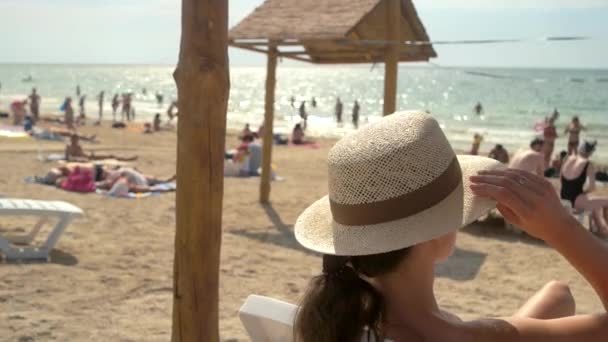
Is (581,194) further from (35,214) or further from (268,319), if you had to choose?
(268,319)

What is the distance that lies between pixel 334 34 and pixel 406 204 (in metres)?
6.05

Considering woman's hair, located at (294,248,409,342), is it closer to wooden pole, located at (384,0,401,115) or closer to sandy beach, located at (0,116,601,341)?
sandy beach, located at (0,116,601,341)

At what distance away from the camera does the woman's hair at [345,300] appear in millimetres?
1258

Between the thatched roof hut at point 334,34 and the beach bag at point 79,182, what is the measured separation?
7.31 ft

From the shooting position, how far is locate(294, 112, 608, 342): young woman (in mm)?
1207

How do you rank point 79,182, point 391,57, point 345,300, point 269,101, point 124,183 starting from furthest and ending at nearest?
point 79,182 < point 124,183 < point 269,101 < point 391,57 < point 345,300

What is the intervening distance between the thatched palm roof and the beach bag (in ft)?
9.03

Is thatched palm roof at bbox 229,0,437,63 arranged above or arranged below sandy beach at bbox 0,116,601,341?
above

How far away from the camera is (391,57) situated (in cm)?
679

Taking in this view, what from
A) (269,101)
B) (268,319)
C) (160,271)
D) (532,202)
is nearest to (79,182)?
(269,101)

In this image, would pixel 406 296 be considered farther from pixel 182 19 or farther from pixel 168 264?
pixel 168 264

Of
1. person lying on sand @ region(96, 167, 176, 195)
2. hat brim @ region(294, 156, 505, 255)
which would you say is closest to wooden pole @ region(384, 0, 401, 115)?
person lying on sand @ region(96, 167, 176, 195)

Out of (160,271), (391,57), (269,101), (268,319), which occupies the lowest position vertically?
(160,271)

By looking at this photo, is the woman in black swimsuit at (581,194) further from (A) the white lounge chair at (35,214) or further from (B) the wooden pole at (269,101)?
(A) the white lounge chair at (35,214)
